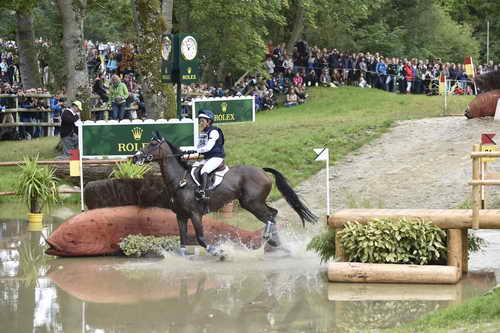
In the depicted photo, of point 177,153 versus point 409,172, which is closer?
point 177,153

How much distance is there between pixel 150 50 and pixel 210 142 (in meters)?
12.7

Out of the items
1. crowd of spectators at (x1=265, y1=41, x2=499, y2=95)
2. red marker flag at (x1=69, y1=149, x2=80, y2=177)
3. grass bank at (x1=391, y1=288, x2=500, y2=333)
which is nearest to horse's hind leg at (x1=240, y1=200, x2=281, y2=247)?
red marker flag at (x1=69, y1=149, x2=80, y2=177)

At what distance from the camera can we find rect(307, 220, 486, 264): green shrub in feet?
46.0

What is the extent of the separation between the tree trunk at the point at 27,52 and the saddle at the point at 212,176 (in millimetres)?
22310

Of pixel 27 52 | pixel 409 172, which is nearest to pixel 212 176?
pixel 409 172

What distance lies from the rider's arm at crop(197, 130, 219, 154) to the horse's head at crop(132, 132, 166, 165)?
0.67m

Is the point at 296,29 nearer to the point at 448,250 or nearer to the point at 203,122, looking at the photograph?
the point at 203,122

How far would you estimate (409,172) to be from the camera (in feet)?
79.8

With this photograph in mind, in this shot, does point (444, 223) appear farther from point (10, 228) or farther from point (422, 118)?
point (422, 118)

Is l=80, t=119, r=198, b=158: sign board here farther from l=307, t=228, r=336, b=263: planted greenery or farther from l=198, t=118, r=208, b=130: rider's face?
l=307, t=228, r=336, b=263: planted greenery

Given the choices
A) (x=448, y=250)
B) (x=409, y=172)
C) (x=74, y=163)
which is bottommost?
(x=448, y=250)

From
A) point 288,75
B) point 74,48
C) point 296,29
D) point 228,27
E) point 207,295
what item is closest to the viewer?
point 207,295

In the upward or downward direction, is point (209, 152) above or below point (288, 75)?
below

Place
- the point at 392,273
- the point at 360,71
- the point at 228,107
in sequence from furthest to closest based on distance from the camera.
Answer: the point at 360,71, the point at 228,107, the point at 392,273
